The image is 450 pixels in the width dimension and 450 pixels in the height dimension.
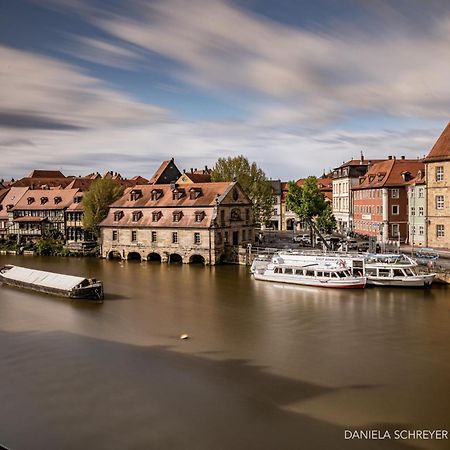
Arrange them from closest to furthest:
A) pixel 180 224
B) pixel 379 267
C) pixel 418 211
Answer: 1. pixel 379 267
2. pixel 418 211
3. pixel 180 224

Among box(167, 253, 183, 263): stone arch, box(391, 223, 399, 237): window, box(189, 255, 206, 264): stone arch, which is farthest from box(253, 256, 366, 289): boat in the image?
box(391, 223, 399, 237): window

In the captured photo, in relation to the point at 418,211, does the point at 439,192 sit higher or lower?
higher

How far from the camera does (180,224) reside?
54.6 metres

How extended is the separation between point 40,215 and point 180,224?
27892 mm

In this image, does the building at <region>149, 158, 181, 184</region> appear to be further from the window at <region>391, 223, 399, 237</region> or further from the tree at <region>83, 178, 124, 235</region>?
the window at <region>391, 223, 399, 237</region>

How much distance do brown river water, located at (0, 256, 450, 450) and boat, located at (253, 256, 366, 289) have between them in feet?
5.69

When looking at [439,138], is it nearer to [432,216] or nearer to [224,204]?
[432,216]

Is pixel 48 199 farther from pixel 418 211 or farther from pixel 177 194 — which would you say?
pixel 418 211

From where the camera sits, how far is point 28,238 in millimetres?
72375

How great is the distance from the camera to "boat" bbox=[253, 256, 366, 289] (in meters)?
38.2

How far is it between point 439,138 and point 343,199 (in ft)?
94.4

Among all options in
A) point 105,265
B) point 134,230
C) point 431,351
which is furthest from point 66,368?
point 134,230

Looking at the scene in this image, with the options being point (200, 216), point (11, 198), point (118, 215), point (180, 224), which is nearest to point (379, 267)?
point (200, 216)

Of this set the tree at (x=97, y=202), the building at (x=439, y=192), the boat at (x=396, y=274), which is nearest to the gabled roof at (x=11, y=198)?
the tree at (x=97, y=202)
